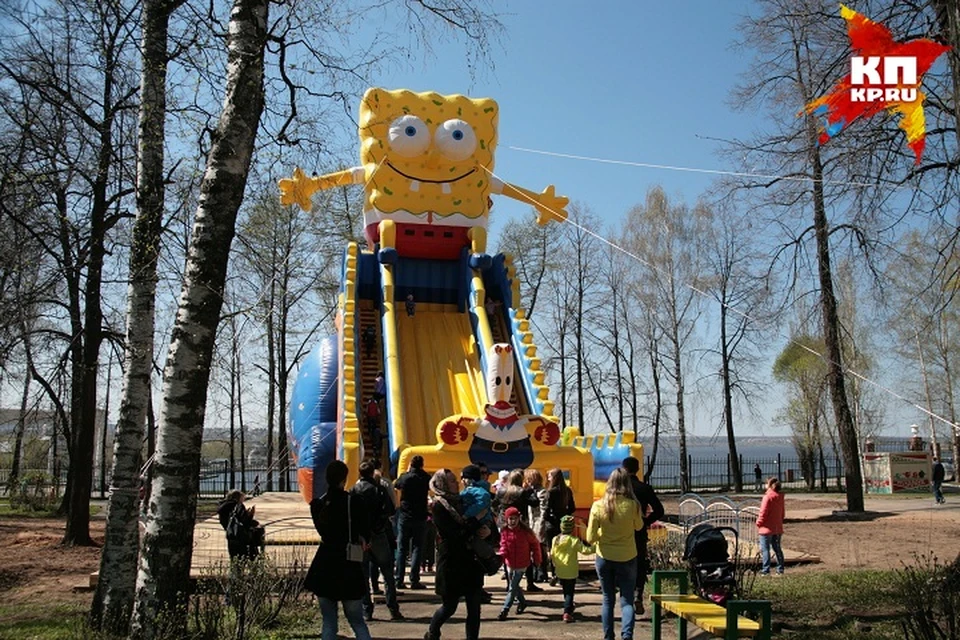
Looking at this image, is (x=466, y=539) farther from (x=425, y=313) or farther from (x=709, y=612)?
(x=425, y=313)

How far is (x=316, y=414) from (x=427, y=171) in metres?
5.49

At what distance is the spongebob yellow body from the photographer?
17.1 meters

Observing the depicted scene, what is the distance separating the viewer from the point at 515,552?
8.39 m

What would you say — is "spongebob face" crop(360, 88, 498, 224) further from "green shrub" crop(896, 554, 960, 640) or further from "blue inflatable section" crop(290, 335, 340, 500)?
"green shrub" crop(896, 554, 960, 640)

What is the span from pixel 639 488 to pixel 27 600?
6921 mm

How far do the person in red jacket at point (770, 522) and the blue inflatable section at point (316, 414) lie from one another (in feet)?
23.2

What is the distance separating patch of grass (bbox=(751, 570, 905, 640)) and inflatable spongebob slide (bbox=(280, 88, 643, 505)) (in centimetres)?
455

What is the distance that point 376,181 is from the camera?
17.3 meters

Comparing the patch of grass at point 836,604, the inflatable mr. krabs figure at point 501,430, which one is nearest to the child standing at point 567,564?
the patch of grass at point 836,604

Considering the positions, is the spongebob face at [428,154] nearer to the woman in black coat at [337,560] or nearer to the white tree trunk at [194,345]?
the white tree trunk at [194,345]

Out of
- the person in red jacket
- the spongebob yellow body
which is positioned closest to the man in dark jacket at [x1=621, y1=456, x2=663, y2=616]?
the person in red jacket

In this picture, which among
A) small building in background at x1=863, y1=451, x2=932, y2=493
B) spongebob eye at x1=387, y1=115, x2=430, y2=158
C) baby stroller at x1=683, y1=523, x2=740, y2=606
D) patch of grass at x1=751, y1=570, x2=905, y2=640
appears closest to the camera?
patch of grass at x1=751, y1=570, x2=905, y2=640

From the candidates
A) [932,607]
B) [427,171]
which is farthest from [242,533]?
[427,171]

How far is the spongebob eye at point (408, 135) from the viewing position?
1689 centimetres
